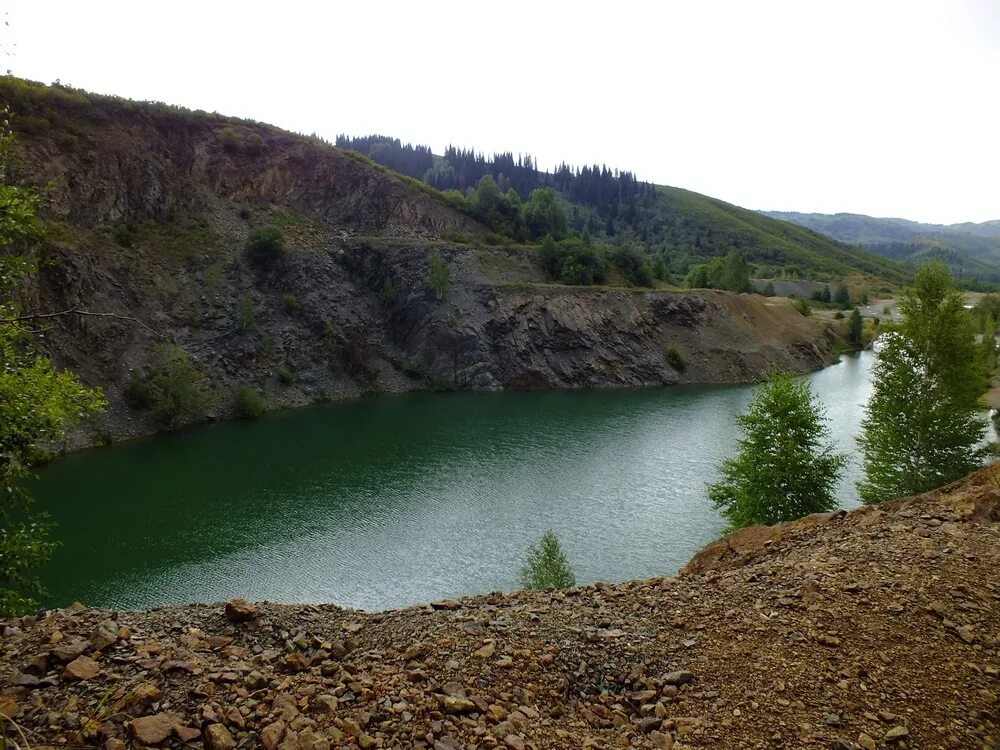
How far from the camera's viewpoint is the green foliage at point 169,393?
5241 cm

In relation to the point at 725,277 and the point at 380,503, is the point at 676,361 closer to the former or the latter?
the point at 725,277

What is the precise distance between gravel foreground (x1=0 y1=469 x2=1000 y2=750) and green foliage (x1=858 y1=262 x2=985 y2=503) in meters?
14.1

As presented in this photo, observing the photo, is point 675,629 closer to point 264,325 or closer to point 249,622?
point 249,622

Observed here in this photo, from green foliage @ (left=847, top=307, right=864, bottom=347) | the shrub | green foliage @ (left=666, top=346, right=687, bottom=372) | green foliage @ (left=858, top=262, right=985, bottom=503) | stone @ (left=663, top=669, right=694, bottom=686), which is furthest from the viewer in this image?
green foliage @ (left=847, top=307, right=864, bottom=347)

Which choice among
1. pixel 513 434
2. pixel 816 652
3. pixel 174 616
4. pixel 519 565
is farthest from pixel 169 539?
pixel 816 652

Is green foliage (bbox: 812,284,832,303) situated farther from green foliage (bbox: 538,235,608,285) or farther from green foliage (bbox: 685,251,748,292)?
green foliage (bbox: 538,235,608,285)

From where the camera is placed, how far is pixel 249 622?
993 centimetres

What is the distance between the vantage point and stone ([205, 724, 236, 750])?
5.84 meters

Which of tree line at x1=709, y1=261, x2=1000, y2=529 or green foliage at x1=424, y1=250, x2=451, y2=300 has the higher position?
green foliage at x1=424, y1=250, x2=451, y2=300

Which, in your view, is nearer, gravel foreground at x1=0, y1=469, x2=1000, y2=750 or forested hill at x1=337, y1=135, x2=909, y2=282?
gravel foreground at x1=0, y1=469, x2=1000, y2=750

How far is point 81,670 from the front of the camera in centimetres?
682

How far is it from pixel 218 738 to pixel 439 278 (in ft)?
238

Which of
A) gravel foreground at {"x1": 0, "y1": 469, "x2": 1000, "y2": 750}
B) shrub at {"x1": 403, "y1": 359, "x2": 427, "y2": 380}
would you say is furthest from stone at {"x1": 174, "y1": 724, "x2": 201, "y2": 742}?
shrub at {"x1": 403, "y1": 359, "x2": 427, "y2": 380}

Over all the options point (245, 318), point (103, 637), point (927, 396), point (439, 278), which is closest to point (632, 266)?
point (439, 278)
